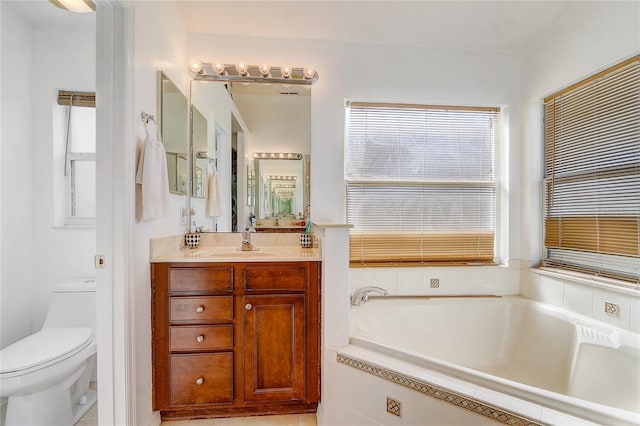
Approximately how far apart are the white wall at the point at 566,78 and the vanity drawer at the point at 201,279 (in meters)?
2.14

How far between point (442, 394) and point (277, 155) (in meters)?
1.76

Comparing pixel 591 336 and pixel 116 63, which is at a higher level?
pixel 116 63

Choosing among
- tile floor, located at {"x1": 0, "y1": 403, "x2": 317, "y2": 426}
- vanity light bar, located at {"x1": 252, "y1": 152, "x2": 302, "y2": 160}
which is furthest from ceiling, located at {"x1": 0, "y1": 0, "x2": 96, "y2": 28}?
tile floor, located at {"x1": 0, "y1": 403, "x2": 317, "y2": 426}

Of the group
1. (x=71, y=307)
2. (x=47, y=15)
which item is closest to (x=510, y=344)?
(x=71, y=307)

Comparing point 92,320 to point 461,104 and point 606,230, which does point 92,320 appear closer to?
point 461,104

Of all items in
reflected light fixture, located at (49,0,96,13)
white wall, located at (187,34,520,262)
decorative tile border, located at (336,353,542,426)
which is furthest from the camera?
white wall, located at (187,34,520,262)

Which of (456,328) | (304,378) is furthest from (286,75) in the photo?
(456,328)

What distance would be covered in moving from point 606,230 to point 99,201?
276 cm

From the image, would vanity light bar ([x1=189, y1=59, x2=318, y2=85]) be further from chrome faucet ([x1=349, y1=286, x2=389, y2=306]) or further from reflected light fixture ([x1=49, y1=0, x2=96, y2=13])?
chrome faucet ([x1=349, y1=286, x2=389, y2=306])

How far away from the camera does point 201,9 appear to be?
6.14ft

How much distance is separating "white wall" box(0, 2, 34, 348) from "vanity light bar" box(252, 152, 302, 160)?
151cm

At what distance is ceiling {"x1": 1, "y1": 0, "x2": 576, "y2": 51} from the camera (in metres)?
1.84

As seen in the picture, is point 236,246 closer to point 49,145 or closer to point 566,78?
point 49,145

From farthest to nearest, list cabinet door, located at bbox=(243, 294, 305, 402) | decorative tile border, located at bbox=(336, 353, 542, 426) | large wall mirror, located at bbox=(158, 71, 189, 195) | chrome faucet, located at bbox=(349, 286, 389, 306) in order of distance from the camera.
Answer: chrome faucet, located at bbox=(349, 286, 389, 306)
large wall mirror, located at bbox=(158, 71, 189, 195)
cabinet door, located at bbox=(243, 294, 305, 402)
decorative tile border, located at bbox=(336, 353, 542, 426)
